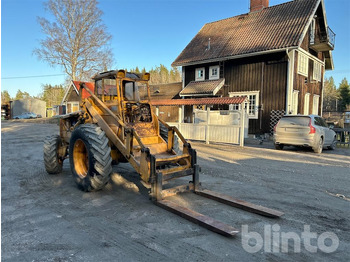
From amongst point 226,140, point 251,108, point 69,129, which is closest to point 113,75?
point 69,129

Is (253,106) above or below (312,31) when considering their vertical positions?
below

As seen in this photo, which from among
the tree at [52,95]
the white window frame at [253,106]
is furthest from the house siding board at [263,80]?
the tree at [52,95]

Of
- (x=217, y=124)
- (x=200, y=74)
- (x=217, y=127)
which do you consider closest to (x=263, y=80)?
(x=200, y=74)

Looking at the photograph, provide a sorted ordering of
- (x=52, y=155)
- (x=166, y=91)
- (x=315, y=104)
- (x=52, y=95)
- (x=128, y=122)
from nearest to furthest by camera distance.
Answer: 1. (x=128, y=122)
2. (x=52, y=155)
3. (x=315, y=104)
4. (x=166, y=91)
5. (x=52, y=95)

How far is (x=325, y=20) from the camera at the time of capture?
19.7 metres

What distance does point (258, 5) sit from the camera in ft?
70.7

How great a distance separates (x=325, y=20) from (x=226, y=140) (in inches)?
536

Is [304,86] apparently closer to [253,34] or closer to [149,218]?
[253,34]

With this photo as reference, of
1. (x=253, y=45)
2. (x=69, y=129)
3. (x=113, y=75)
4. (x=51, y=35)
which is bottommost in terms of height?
(x=69, y=129)

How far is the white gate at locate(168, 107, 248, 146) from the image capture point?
13.6 meters

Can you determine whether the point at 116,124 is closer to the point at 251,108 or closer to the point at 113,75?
the point at 113,75

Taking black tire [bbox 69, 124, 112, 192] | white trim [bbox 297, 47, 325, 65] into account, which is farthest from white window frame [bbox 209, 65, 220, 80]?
black tire [bbox 69, 124, 112, 192]

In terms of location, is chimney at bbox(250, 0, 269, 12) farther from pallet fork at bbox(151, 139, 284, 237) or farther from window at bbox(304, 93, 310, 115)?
pallet fork at bbox(151, 139, 284, 237)

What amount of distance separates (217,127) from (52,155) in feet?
30.4
